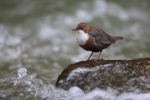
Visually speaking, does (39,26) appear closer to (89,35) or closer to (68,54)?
(68,54)

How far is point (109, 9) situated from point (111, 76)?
19.2 ft

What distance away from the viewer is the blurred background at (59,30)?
24.9 feet

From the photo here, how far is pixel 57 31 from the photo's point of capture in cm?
900

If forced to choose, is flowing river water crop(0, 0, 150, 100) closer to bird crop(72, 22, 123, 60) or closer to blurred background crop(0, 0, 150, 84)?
blurred background crop(0, 0, 150, 84)

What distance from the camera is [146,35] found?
880cm

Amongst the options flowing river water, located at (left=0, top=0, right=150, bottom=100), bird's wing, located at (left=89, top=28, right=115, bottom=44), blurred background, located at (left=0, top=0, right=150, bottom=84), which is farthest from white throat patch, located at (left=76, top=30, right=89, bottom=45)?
blurred background, located at (left=0, top=0, right=150, bottom=84)

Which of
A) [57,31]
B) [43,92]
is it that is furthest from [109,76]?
[57,31]

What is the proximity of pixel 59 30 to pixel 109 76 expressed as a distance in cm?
506

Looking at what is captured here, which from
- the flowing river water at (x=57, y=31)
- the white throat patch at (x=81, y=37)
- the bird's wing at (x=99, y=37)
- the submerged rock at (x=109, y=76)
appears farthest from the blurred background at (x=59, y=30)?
the submerged rock at (x=109, y=76)

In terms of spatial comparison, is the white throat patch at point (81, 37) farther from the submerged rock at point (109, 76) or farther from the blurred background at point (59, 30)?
the blurred background at point (59, 30)

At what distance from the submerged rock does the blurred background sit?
97.1 inches

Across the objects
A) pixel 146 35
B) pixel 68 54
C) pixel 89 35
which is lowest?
pixel 89 35

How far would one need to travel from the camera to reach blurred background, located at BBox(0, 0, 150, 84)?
7590mm

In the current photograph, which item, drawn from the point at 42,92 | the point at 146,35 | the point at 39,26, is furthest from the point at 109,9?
the point at 42,92
